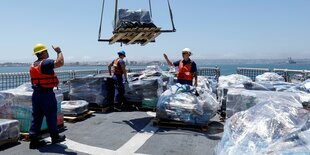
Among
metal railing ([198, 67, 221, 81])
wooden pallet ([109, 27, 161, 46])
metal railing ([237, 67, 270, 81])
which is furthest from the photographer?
metal railing ([198, 67, 221, 81])

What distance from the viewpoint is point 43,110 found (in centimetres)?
538

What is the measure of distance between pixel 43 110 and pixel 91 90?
→ 11.2ft

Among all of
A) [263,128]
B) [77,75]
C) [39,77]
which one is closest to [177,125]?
[39,77]

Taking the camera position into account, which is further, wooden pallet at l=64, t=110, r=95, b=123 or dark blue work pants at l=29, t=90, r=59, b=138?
wooden pallet at l=64, t=110, r=95, b=123

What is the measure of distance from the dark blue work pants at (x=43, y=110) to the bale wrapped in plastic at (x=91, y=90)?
324 cm

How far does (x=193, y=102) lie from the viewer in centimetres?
674

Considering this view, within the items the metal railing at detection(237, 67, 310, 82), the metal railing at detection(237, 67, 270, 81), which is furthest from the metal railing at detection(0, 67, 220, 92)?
the metal railing at detection(237, 67, 310, 82)

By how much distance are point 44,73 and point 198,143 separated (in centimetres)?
290

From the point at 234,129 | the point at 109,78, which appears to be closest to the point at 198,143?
the point at 234,129

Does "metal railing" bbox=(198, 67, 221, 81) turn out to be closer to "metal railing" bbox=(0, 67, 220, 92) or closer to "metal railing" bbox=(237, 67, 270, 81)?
"metal railing" bbox=(0, 67, 220, 92)

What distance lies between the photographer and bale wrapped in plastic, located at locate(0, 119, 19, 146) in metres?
5.25

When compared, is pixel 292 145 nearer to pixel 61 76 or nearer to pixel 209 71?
pixel 61 76

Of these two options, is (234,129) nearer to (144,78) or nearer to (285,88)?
(285,88)

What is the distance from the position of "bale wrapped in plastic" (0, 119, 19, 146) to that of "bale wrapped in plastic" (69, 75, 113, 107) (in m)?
3.28
